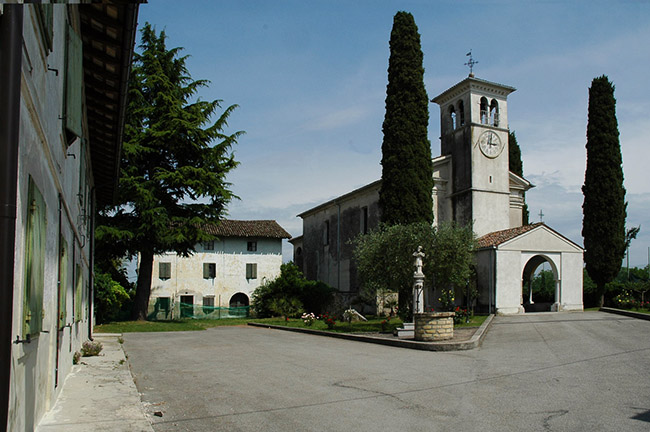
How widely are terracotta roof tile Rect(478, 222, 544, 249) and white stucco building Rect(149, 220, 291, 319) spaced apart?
20.5m

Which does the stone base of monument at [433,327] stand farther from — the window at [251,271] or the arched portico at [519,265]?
the window at [251,271]

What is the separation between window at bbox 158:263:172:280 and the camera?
45375mm

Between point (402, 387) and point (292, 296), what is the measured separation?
31092 mm

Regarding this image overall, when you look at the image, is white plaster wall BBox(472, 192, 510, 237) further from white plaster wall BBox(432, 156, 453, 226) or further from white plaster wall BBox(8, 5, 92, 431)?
white plaster wall BBox(8, 5, 92, 431)

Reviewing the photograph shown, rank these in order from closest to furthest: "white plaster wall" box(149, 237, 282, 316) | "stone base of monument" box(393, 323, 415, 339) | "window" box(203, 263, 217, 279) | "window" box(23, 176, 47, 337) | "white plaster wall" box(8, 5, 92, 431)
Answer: "white plaster wall" box(8, 5, 92, 431)
"window" box(23, 176, 47, 337)
"stone base of monument" box(393, 323, 415, 339)
"white plaster wall" box(149, 237, 282, 316)
"window" box(203, 263, 217, 279)

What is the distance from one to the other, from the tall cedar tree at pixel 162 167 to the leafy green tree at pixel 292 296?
9.22 m

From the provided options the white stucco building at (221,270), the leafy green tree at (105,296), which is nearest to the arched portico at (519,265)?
the leafy green tree at (105,296)

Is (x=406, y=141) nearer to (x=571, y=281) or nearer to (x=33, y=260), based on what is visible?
(x=571, y=281)

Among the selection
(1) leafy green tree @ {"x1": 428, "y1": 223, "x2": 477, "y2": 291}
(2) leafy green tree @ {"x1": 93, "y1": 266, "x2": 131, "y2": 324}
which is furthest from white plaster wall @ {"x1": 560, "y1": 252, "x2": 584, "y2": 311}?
(2) leafy green tree @ {"x1": 93, "y1": 266, "x2": 131, "y2": 324}

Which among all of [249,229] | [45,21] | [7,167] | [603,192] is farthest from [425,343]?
[249,229]

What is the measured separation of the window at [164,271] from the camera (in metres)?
45.4

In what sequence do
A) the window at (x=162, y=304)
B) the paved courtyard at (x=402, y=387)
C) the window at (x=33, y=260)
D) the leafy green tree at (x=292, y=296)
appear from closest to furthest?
the window at (x=33, y=260), the paved courtyard at (x=402, y=387), the leafy green tree at (x=292, y=296), the window at (x=162, y=304)

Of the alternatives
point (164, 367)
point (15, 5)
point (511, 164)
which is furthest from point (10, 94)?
point (511, 164)

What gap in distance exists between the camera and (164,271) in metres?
45.5
